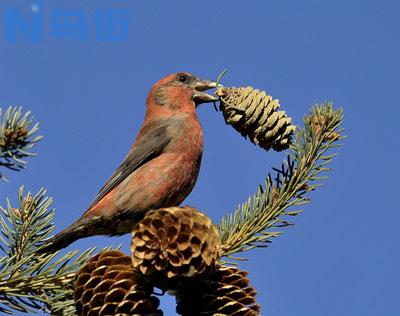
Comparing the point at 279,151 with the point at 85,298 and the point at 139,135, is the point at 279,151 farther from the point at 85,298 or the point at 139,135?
the point at 139,135

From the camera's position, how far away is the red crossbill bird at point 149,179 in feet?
14.7

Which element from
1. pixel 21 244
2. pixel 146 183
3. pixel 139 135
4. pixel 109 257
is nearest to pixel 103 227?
pixel 146 183

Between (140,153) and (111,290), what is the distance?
248 cm

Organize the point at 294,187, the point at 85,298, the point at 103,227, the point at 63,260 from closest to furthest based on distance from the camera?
the point at 85,298 → the point at 63,260 → the point at 294,187 → the point at 103,227

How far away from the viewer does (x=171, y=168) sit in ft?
14.9

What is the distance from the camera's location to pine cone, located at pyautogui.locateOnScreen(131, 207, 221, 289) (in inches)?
95.3

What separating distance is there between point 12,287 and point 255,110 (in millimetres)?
1452

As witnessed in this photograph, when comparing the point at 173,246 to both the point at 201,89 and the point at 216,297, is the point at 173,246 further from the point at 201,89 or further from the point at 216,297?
the point at 201,89

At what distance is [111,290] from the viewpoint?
2.44 meters

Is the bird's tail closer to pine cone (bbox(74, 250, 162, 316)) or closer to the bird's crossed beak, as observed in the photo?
pine cone (bbox(74, 250, 162, 316))

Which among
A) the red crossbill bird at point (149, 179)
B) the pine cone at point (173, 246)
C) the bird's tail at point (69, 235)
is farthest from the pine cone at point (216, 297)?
the red crossbill bird at point (149, 179)

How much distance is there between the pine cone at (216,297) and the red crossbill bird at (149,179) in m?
1.70

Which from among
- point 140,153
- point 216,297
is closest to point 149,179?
point 140,153

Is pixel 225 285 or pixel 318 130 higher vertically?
pixel 318 130
